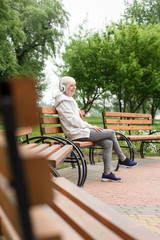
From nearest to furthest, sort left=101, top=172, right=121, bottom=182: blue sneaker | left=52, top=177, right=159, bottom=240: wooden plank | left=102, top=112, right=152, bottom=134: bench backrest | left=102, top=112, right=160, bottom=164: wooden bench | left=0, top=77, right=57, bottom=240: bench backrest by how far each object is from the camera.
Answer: left=0, top=77, right=57, bottom=240: bench backrest
left=52, top=177, right=159, bottom=240: wooden plank
left=101, top=172, right=121, bottom=182: blue sneaker
left=102, top=112, right=160, bottom=164: wooden bench
left=102, top=112, right=152, bottom=134: bench backrest

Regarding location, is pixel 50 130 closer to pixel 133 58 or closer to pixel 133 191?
pixel 133 191

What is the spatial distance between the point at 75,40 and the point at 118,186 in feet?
69.1

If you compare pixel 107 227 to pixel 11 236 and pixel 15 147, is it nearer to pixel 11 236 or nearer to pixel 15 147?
pixel 11 236

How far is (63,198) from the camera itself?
176 cm

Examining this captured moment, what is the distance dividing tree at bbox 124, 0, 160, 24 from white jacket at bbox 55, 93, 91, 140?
113 feet

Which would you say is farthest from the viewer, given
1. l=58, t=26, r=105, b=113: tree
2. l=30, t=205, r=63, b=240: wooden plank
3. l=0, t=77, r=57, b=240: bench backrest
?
l=58, t=26, r=105, b=113: tree

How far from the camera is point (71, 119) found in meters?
5.27

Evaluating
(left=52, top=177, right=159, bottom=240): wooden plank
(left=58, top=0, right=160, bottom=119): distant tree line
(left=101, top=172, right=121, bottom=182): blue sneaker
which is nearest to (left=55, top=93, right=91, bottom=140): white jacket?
(left=101, top=172, right=121, bottom=182): blue sneaker

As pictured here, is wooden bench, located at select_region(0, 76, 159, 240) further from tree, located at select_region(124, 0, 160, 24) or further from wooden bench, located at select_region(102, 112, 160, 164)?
tree, located at select_region(124, 0, 160, 24)

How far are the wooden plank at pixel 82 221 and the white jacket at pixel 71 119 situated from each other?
11.8 ft

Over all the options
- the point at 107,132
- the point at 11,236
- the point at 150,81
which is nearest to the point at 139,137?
the point at 107,132

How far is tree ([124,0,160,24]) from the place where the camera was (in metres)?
37.5

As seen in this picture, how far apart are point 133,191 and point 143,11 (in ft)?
120

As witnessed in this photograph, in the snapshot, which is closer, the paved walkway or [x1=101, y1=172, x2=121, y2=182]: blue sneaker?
the paved walkway
